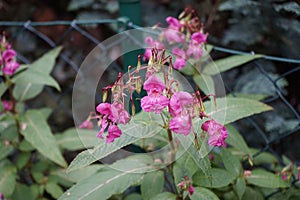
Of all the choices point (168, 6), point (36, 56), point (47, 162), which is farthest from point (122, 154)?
point (36, 56)

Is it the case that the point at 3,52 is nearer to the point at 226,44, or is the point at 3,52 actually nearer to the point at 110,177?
the point at 110,177

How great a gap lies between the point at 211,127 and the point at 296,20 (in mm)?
1156

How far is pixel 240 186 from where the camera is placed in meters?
1.15

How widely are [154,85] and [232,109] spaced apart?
35cm

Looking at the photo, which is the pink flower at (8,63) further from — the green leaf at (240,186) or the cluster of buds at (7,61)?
the green leaf at (240,186)

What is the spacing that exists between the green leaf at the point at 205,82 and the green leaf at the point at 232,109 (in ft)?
0.38

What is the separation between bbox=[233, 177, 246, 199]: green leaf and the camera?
1.14 meters

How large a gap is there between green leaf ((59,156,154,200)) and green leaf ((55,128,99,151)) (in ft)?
1.05

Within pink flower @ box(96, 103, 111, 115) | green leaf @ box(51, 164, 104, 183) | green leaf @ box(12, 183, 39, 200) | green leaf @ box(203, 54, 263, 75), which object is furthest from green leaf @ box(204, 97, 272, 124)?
green leaf @ box(12, 183, 39, 200)

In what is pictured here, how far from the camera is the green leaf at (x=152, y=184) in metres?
1.12

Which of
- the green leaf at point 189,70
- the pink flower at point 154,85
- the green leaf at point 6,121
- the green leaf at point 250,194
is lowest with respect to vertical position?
the green leaf at point 250,194

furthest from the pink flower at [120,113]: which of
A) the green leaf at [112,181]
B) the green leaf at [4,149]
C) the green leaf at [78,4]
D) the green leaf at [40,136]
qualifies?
the green leaf at [78,4]

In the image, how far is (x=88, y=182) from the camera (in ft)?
3.52

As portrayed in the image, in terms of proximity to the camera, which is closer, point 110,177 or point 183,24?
point 110,177
